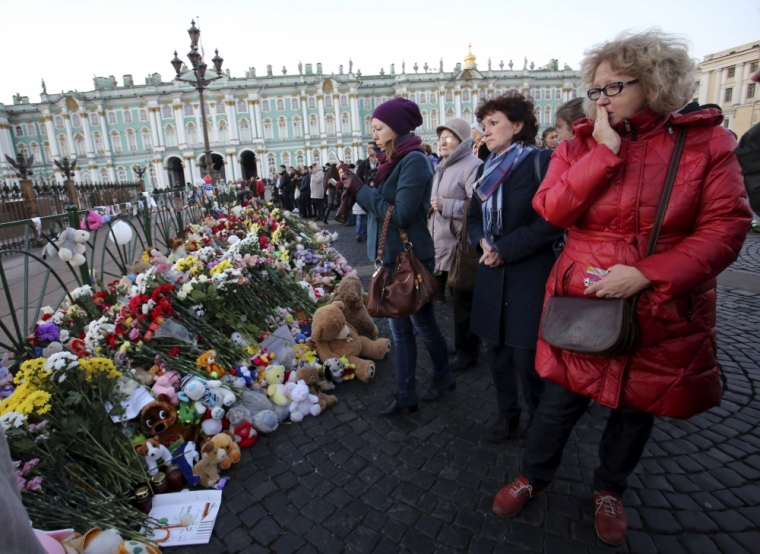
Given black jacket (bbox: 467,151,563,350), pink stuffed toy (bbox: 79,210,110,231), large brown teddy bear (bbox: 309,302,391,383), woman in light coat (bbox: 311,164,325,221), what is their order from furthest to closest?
woman in light coat (bbox: 311,164,325,221), pink stuffed toy (bbox: 79,210,110,231), large brown teddy bear (bbox: 309,302,391,383), black jacket (bbox: 467,151,563,350)

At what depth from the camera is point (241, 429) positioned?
9.23 feet

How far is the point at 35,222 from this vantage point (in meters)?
3.42

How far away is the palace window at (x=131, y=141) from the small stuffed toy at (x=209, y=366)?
57371 mm

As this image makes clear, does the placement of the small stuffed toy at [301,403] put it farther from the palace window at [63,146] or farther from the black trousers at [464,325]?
the palace window at [63,146]

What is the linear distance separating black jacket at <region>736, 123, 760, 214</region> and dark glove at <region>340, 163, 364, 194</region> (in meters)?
1.74

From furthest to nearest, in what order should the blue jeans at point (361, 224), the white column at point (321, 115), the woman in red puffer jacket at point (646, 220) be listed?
the white column at point (321, 115) → the blue jeans at point (361, 224) → the woman in red puffer jacket at point (646, 220)

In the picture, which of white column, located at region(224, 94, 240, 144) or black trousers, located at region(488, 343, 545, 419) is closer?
black trousers, located at region(488, 343, 545, 419)

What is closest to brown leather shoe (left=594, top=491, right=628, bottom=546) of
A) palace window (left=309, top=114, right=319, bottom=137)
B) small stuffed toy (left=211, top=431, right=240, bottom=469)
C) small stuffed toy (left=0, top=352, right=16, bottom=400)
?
small stuffed toy (left=211, top=431, right=240, bottom=469)

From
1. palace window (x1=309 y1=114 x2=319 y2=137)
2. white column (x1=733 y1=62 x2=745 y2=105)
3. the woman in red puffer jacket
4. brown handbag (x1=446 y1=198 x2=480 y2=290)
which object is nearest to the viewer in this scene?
the woman in red puffer jacket

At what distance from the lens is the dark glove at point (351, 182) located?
2523 mm

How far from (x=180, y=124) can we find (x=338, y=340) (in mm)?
54767

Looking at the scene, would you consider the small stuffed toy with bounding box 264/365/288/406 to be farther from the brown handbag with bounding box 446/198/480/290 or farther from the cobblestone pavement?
the brown handbag with bounding box 446/198/480/290

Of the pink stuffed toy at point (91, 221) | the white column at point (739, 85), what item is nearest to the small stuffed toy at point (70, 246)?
the pink stuffed toy at point (91, 221)

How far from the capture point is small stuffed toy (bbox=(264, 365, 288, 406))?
3.16m
